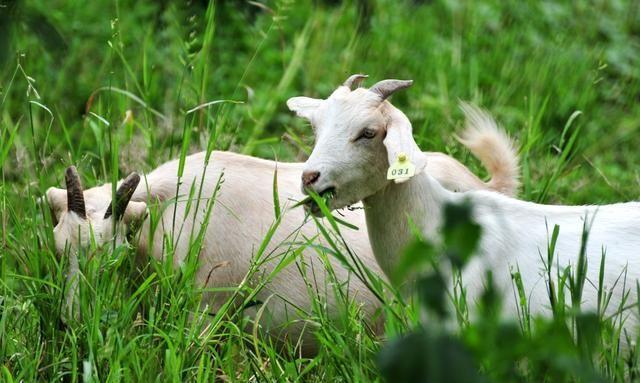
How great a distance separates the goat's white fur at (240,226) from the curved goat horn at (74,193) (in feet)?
0.13

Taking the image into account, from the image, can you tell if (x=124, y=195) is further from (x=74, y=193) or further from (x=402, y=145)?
(x=402, y=145)

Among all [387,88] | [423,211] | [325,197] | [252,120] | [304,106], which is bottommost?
[252,120]

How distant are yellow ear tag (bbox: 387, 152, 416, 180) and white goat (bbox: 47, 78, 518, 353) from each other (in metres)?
0.56

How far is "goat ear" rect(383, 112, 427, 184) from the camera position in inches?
121

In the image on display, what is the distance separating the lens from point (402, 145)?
10.2 ft

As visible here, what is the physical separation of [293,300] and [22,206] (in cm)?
123

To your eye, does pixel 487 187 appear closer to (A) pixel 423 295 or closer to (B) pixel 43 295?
(B) pixel 43 295

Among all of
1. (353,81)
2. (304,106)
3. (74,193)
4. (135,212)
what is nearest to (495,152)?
(353,81)

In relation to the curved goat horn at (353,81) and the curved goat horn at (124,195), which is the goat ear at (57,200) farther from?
the curved goat horn at (353,81)

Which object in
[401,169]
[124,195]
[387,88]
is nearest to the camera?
[401,169]

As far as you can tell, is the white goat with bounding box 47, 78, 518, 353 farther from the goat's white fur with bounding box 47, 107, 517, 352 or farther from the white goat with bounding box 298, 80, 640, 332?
the white goat with bounding box 298, 80, 640, 332

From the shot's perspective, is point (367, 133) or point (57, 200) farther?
point (57, 200)

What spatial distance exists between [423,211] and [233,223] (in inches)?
29.5

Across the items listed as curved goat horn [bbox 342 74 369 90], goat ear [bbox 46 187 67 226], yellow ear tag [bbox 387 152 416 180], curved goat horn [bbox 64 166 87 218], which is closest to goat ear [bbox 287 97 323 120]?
curved goat horn [bbox 342 74 369 90]
